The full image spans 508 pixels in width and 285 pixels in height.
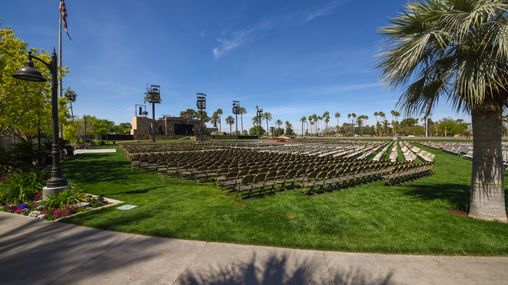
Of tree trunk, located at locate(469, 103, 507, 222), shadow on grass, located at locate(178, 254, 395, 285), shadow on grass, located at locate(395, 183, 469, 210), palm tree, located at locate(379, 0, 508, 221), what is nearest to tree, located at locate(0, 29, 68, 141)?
shadow on grass, located at locate(178, 254, 395, 285)

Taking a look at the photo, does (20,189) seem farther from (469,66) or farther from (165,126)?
(165,126)

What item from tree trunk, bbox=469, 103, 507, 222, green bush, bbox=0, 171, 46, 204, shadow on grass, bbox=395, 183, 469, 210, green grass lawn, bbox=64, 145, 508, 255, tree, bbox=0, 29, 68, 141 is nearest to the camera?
green grass lawn, bbox=64, 145, 508, 255

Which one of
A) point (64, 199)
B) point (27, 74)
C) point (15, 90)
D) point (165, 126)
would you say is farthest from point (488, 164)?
point (165, 126)

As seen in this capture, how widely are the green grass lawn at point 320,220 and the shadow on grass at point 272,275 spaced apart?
847 mm

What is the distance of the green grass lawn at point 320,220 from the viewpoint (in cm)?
498

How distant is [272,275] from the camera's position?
3.81 meters

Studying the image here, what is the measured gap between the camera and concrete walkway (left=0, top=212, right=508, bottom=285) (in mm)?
3709

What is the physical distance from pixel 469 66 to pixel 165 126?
10599 cm

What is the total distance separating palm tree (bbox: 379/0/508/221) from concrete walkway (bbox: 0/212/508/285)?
2553mm

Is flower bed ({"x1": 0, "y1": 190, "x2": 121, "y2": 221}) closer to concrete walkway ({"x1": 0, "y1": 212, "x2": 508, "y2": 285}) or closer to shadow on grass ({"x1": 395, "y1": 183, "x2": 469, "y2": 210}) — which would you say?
concrete walkway ({"x1": 0, "y1": 212, "x2": 508, "y2": 285})

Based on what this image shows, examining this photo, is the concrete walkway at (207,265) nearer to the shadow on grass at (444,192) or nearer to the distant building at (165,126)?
the shadow on grass at (444,192)

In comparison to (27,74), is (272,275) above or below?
below

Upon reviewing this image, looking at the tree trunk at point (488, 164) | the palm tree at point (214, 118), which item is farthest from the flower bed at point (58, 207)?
the palm tree at point (214, 118)

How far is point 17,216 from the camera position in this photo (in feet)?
21.6
